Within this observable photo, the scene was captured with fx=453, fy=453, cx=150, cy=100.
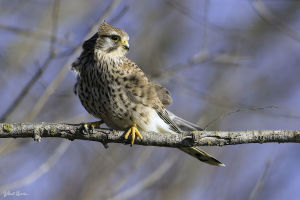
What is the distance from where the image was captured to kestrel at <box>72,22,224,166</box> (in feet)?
13.5

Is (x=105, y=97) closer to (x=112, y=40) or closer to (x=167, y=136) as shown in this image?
(x=112, y=40)

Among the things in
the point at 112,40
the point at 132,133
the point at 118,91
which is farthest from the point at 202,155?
the point at 112,40

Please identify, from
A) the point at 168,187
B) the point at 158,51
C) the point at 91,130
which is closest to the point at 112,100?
the point at 91,130

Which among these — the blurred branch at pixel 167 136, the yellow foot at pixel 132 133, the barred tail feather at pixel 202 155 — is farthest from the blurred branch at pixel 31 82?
the barred tail feather at pixel 202 155

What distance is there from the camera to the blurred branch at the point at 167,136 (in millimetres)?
3297

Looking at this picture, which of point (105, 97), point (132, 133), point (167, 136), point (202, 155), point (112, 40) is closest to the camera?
point (167, 136)

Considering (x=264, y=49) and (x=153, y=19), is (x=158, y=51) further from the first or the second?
(x=264, y=49)

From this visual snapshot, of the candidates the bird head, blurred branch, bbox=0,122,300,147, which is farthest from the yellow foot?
the bird head

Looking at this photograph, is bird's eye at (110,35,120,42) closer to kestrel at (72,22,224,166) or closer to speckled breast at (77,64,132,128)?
kestrel at (72,22,224,166)

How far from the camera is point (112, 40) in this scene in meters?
4.45

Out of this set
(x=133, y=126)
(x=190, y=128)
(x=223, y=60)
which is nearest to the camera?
(x=133, y=126)

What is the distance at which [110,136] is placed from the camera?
3592 mm

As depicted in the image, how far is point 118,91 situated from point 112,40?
24.4 inches

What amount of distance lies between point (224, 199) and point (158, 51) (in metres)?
3.80
